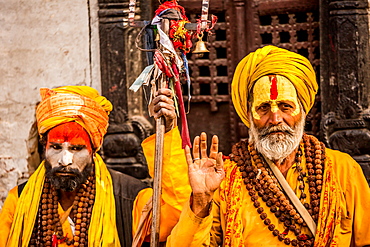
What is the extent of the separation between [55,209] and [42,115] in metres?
0.63

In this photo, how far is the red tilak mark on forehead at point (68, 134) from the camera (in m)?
6.00

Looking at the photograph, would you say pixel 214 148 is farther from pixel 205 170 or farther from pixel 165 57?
pixel 165 57

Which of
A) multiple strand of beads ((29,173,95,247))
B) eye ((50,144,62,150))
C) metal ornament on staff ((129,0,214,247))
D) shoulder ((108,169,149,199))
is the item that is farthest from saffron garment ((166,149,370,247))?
eye ((50,144,62,150))

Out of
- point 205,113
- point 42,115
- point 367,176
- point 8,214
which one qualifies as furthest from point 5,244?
point 367,176

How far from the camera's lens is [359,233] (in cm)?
527

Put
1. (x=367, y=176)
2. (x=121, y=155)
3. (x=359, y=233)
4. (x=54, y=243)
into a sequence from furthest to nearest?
1. (x=121, y=155)
2. (x=367, y=176)
3. (x=54, y=243)
4. (x=359, y=233)

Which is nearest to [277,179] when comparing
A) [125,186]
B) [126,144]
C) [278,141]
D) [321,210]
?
[278,141]

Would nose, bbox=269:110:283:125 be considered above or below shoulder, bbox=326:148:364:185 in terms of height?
above

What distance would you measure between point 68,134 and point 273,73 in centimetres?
141

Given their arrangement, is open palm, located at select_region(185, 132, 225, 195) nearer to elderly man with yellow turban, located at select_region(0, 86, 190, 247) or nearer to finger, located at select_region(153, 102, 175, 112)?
finger, located at select_region(153, 102, 175, 112)

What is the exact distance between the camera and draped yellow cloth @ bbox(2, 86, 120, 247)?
592cm

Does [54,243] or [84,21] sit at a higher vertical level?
[84,21]

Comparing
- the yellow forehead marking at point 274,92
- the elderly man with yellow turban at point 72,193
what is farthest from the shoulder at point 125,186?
the yellow forehead marking at point 274,92

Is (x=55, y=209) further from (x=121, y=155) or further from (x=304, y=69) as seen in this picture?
(x=304, y=69)
